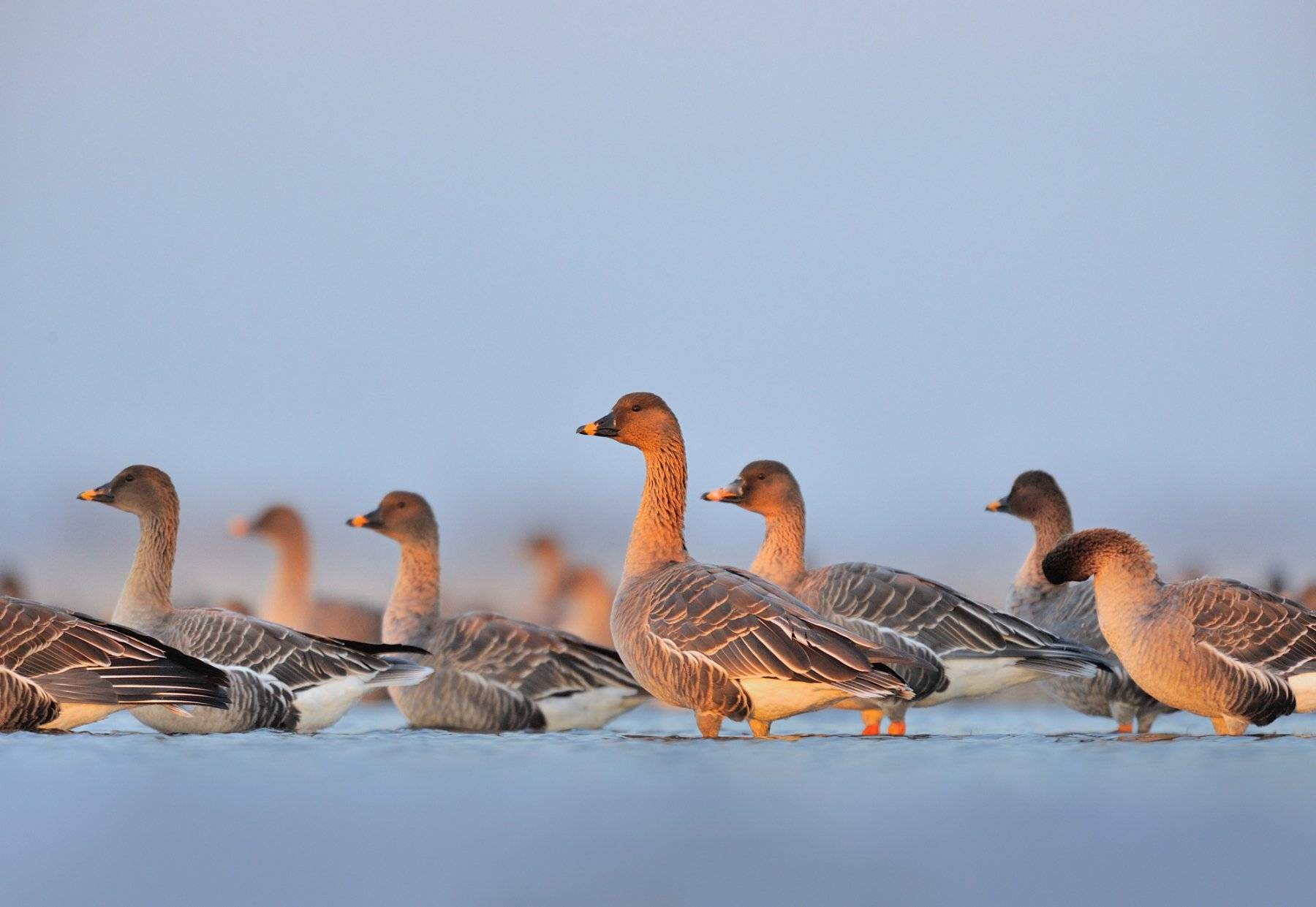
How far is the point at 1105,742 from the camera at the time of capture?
8.64 meters

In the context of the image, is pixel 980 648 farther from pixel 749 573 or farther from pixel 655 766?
pixel 655 766

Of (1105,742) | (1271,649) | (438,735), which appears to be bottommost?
(438,735)

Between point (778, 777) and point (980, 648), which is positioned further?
point (980, 648)

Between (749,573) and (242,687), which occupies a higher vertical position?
(749,573)

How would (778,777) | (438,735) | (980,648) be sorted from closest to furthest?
(778,777) → (438,735) → (980,648)

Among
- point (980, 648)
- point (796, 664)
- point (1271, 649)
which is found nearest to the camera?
point (796, 664)

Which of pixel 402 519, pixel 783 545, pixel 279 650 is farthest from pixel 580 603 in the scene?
pixel 279 650

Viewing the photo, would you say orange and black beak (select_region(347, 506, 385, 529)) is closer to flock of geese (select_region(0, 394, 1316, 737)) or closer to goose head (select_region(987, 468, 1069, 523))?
flock of geese (select_region(0, 394, 1316, 737))

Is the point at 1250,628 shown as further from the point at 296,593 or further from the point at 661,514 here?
the point at 296,593

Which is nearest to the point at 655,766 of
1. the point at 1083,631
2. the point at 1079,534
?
the point at 1079,534

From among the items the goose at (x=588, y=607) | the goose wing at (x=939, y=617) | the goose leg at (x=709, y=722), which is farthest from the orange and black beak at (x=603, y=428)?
the goose at (x=588, y=607)

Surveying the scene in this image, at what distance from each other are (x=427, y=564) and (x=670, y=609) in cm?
429

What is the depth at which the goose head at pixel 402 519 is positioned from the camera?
13055 millimetres

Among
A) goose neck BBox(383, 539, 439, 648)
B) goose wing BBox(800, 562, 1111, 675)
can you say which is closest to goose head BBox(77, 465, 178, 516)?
goose neck BBox(383, 539, 439, 648)
